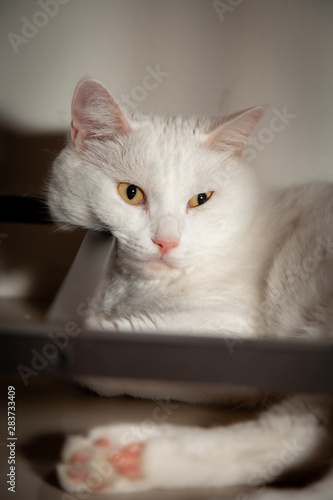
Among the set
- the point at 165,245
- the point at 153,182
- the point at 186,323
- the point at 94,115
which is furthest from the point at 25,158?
the point at 186,323

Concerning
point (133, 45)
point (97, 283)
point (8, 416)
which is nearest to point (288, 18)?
point (133, 45)

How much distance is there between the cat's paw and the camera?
0.85 m

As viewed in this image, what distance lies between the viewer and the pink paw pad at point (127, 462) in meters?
0.85

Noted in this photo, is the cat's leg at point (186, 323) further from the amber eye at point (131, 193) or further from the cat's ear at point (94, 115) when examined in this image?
the cat's ear at point (94, 115)

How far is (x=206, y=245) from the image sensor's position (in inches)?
48.0

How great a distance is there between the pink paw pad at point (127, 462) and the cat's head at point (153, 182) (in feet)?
1.51

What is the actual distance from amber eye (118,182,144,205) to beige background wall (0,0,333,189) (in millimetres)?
579

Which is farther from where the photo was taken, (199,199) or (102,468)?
(199,199)

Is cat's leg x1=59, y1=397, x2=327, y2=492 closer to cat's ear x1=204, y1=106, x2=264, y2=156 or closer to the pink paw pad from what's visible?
the pink paw pad

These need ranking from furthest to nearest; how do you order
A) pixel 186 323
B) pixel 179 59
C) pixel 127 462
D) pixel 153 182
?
1. pixel 179 59
2. pixel 153 182
3. pixel 186 323
4. pixel 127 462

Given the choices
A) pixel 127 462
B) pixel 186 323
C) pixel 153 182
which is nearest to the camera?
pixel 127 462

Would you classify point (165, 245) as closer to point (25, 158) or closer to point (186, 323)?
point (186, 323)

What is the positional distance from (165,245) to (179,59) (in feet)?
2.64

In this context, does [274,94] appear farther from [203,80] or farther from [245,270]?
[245,270]
